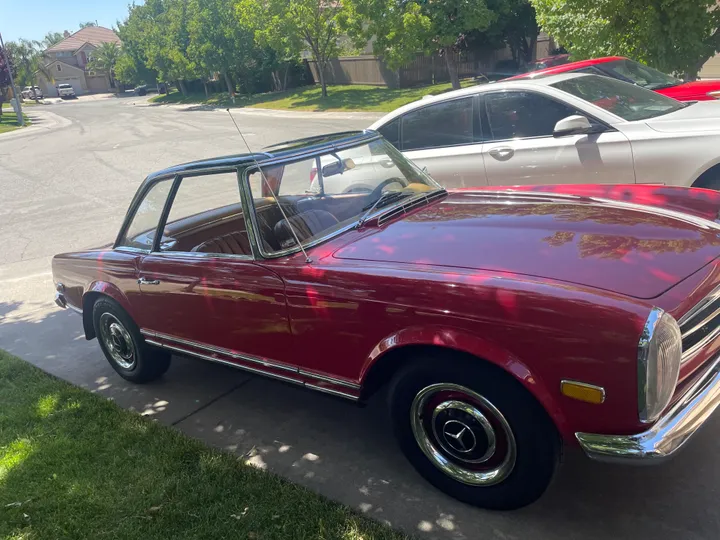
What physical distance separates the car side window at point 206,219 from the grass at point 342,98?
802 inches

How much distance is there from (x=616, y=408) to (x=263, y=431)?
2.30 m

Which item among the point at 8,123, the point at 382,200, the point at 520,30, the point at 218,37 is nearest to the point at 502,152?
the point at 382,200

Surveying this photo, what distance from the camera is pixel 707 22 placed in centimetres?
1028

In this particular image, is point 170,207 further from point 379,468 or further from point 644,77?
point 644,77

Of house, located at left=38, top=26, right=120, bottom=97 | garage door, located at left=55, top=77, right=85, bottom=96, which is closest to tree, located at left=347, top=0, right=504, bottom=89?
house, located at left=38, top=26, right=120, bottom=97

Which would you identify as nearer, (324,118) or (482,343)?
(482,343)

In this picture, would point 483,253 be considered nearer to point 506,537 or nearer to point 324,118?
point 506,537

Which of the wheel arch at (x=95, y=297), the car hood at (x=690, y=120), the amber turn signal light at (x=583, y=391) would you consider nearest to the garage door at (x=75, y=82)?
the wheel arch at (x=95, y=297)

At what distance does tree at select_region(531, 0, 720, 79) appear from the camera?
10078mm

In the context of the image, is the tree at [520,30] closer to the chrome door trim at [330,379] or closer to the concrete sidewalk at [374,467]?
the concrete sidewalk at [374,467]

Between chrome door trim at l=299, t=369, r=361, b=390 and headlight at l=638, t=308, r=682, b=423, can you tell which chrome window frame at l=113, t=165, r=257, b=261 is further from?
headlight at l=638, t=308, r=682, b=423

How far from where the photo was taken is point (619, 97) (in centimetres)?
570

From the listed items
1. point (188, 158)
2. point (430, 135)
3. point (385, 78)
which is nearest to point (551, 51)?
point (385, 78)

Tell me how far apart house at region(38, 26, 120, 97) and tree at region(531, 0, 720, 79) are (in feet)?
304
